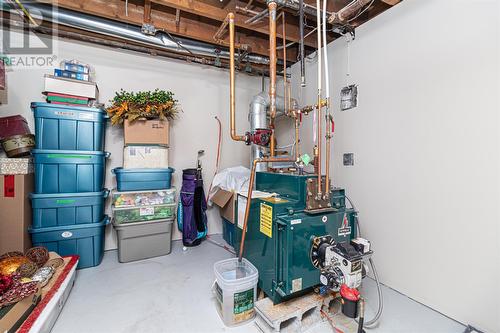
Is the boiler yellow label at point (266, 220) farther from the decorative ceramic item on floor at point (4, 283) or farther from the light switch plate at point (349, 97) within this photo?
the decorative ceramic item on floor at point (4, 283)

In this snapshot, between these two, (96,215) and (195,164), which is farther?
(195,164)

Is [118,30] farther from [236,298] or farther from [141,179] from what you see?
[236,298]

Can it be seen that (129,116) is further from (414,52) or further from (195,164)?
(414,52)

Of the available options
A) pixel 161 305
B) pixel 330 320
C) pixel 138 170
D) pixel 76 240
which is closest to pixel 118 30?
pixel 138 170

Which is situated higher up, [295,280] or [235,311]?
[295,280]

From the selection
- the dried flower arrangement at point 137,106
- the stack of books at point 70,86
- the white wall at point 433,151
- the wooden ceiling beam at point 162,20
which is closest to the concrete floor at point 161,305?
the white wall at point 433,151

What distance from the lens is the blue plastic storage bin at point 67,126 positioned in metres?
2.04

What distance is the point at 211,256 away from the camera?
249cm

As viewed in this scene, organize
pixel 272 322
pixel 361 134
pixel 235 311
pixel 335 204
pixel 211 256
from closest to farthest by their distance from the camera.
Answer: pixel 272 322 < pixel 235 311 < pixel 335 204 < pixel 361 134 < pixel 211 256

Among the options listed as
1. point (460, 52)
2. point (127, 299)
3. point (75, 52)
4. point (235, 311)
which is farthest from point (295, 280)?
point (75, 52)

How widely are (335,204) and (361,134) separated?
37.3 inches

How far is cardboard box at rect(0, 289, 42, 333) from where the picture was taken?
3.69ft

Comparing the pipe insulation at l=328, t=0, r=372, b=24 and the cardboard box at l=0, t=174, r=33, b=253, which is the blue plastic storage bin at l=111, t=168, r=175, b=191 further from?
the pipe insulation at l=328, t=0, r=372, b=24

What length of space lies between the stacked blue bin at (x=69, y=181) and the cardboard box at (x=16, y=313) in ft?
2.90
